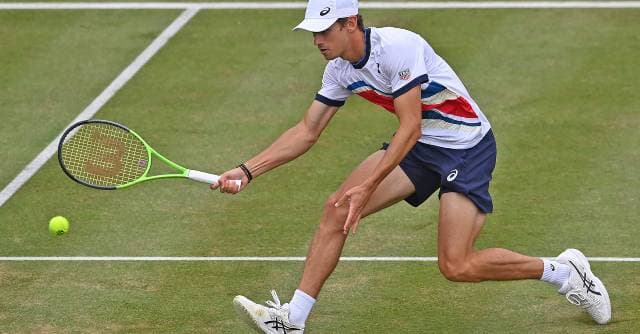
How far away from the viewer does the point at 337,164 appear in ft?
47.5

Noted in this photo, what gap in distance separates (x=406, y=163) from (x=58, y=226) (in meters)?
3.25

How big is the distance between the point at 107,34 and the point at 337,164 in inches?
195

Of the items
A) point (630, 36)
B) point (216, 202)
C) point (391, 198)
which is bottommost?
point (630, 36)

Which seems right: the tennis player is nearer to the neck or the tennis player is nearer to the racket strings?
the neck

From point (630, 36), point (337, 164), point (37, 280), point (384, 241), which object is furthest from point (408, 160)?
point (630, 36)

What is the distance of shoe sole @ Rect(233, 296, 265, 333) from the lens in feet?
33.8

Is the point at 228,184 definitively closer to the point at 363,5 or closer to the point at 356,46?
the point at 356,46

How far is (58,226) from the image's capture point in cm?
1252

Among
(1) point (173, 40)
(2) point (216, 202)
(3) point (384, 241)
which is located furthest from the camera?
(1) point (173, 40)

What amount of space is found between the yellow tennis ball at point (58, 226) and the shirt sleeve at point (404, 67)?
3576 millimetres

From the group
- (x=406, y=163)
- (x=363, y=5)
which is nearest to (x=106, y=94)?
(x=363, y=5)

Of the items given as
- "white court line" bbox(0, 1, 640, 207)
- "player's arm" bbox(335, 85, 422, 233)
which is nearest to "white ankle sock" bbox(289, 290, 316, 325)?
"player's arm" bbox(335, 85, 422, 233)

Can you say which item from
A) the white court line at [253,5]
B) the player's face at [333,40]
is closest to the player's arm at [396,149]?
the player's face at [333,40]

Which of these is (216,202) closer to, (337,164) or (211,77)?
(337,164)
